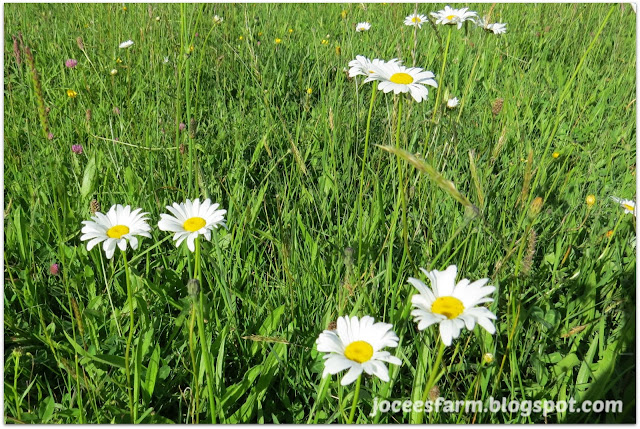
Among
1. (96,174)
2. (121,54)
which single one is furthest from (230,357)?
(121,54)

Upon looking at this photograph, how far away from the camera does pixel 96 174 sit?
65.0 inches

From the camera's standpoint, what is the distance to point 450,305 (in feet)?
2.50

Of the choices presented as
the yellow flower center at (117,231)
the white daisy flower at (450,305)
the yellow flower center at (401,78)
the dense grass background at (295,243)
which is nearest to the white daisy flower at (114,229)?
the yellow flower center at (117,231)

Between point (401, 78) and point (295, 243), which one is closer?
point (401, 78)

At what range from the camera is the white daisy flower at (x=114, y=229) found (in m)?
0.96

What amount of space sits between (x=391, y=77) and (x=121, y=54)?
76.8 inches

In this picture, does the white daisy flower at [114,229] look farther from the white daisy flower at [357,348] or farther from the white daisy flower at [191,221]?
the white daisy flower at [357,348]

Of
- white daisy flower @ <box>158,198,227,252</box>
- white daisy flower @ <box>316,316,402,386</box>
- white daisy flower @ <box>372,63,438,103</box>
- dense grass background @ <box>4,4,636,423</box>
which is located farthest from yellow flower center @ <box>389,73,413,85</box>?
white daisy flower @ <box>316,316,402,386</box>

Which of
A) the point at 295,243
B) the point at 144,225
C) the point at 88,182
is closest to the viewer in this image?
the point at 144,225

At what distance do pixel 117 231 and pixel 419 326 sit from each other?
0.69 metres

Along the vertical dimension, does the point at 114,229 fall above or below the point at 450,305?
above

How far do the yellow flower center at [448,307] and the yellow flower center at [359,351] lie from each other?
0.40 feet

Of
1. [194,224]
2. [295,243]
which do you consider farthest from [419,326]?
[295,243]

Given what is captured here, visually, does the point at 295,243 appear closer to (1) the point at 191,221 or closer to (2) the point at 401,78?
(1) the point at 191,221
